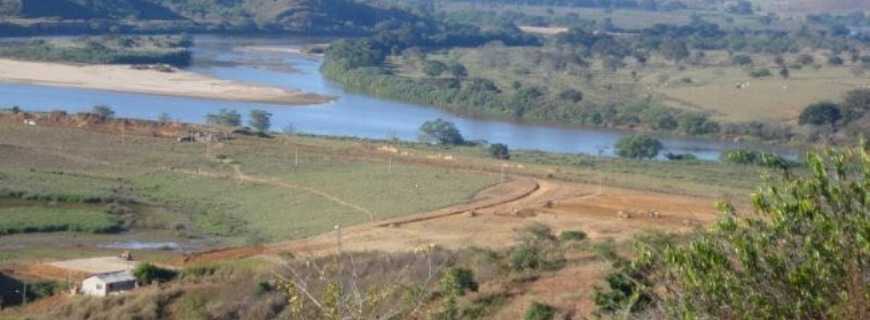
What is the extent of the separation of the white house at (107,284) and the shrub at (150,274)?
0.34ft

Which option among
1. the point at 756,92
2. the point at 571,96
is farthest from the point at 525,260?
the point at 756,92

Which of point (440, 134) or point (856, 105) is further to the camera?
point (856, 105)

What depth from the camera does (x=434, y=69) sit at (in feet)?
239

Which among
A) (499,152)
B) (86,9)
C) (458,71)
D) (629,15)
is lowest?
(499,152)

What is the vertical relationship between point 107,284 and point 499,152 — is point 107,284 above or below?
above

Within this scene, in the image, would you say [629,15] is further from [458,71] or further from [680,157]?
[680,157]

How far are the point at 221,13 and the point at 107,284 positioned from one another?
9003 cm

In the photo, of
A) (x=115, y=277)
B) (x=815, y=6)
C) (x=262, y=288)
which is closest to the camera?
(x=262, y=288)

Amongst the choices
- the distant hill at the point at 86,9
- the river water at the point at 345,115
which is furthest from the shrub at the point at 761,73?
the distant hill at the point at 86,9

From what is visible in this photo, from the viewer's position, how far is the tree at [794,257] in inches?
294

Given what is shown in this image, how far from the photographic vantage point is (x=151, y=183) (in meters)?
33.4

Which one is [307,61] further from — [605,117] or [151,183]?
[151,183]

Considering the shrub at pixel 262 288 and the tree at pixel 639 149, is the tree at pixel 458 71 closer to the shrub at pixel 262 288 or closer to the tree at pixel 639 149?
the tree at pixel 639 149

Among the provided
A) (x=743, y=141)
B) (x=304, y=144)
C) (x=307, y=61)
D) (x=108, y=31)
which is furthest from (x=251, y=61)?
(x=304, y=144)
